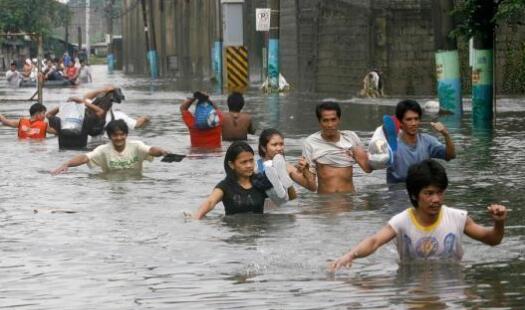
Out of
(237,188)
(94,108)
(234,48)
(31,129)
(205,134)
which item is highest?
(234,48)

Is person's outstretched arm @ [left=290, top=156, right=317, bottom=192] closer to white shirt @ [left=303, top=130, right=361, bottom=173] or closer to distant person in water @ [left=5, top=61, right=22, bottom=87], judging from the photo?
white shirt @ [left=303, top=130, right=361, bottom=173]

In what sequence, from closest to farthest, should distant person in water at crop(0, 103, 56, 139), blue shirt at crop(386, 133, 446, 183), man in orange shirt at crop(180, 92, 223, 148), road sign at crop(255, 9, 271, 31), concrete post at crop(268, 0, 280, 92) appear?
1. blue shirt at crop(386, 133, 446, 183)
2. man in orange shirt at crop(180, 92, 223, 148)
3. distant person in water at crop(0, 103, 56, 139)
4. concrete post at crop(268, 0, 280, 92)
5. road sign at crop(255, 9, 271, 31)

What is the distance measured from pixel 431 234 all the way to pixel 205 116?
11.4 m

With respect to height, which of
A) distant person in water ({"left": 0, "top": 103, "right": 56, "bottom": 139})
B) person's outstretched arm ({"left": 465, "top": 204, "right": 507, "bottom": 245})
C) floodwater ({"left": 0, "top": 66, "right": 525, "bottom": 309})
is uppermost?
person's outstretched arm ({"left": 465, "top": 204, "right": 507, "bottom": 245})

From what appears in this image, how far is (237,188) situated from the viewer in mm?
12258

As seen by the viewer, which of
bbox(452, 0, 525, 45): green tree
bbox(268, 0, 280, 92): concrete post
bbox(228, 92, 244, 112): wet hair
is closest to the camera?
bbox(228, 92, 244, 112): wet hair

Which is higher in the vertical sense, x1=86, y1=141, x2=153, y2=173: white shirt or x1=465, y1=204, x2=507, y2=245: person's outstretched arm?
x1=465, y1=204, x2=507, y2=245: person's outstretched arm

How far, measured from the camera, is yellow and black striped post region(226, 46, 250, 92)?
45.9 m

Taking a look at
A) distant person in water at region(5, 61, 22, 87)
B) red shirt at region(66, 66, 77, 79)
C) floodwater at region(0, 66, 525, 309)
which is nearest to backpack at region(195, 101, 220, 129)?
floodwater at region(0, 66, 525, 309)

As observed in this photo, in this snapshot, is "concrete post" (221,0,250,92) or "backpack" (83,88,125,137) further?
"concrete post" (221,0,250,92)

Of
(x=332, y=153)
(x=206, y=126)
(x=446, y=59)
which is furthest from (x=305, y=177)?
(x=446, y=59)

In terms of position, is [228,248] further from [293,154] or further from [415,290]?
[293,154]

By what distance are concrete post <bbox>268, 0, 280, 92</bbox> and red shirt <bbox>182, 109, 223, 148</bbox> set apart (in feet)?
76.7

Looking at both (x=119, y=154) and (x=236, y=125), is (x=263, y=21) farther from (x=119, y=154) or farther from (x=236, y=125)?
(x=119, y=154)
